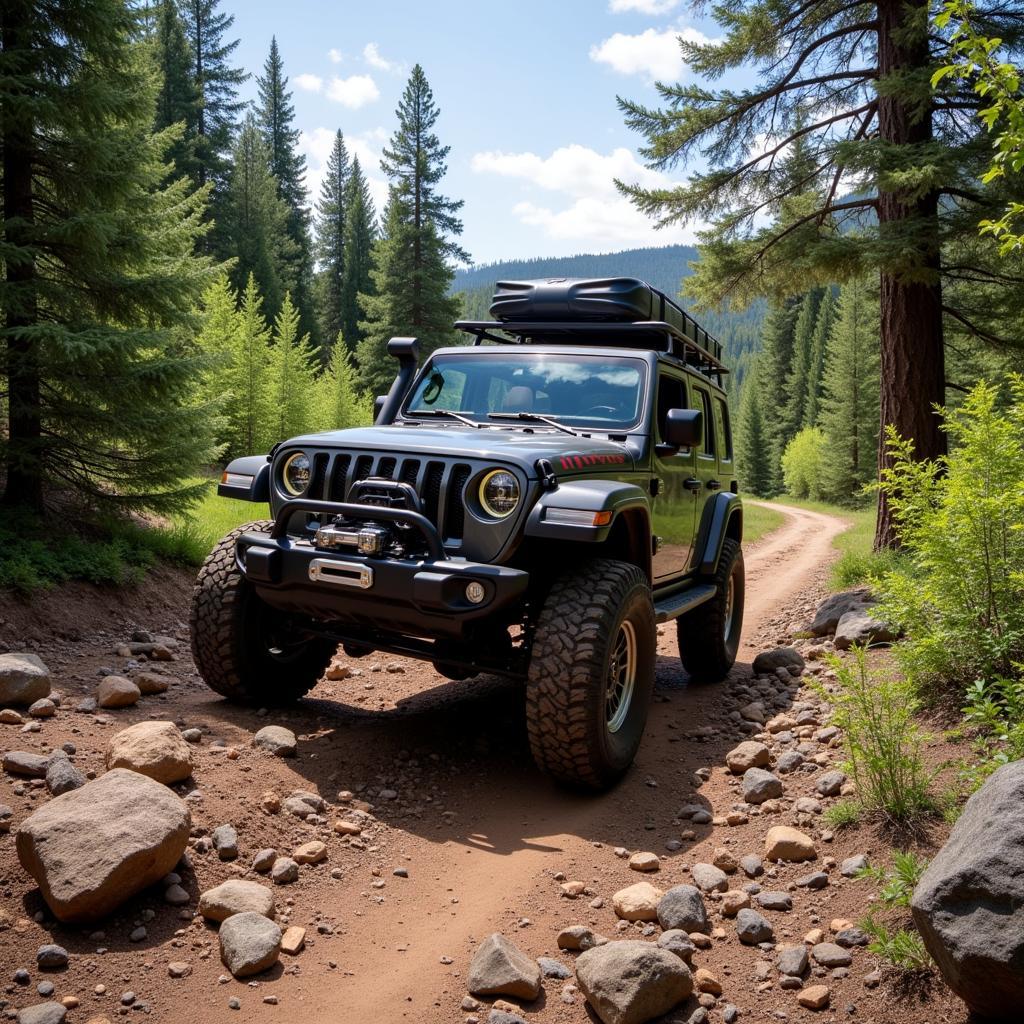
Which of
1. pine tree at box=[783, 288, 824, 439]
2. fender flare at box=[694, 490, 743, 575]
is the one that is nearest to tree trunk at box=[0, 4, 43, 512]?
fender flare at box=[694, 490, 743, 575]

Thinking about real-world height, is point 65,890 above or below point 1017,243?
below

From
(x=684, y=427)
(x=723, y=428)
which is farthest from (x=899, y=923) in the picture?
(x=723, y=428)

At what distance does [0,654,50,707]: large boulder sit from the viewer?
466 centimetres

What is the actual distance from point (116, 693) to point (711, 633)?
4308mm

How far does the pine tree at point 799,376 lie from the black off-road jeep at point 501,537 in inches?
2597

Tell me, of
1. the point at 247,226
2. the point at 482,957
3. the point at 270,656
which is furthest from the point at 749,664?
the point at 247,226

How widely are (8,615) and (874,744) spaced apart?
19.9 feet

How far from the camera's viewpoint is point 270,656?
530 centimetres

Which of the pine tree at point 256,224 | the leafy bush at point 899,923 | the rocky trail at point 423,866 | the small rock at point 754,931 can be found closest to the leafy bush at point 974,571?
the rocky trail at point 423,866

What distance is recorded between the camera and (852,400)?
47.2 metres

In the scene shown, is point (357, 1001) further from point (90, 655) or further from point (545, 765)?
point (90, 655)

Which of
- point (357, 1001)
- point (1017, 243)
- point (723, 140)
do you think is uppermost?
→ point (723, 140)

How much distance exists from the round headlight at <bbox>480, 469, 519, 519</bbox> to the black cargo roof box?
2.28m

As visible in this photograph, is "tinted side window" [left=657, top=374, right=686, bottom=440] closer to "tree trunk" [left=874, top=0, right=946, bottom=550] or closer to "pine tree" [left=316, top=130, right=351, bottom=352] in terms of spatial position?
"tree trunk" [left=874, top=0, right=946, bottom=550]
